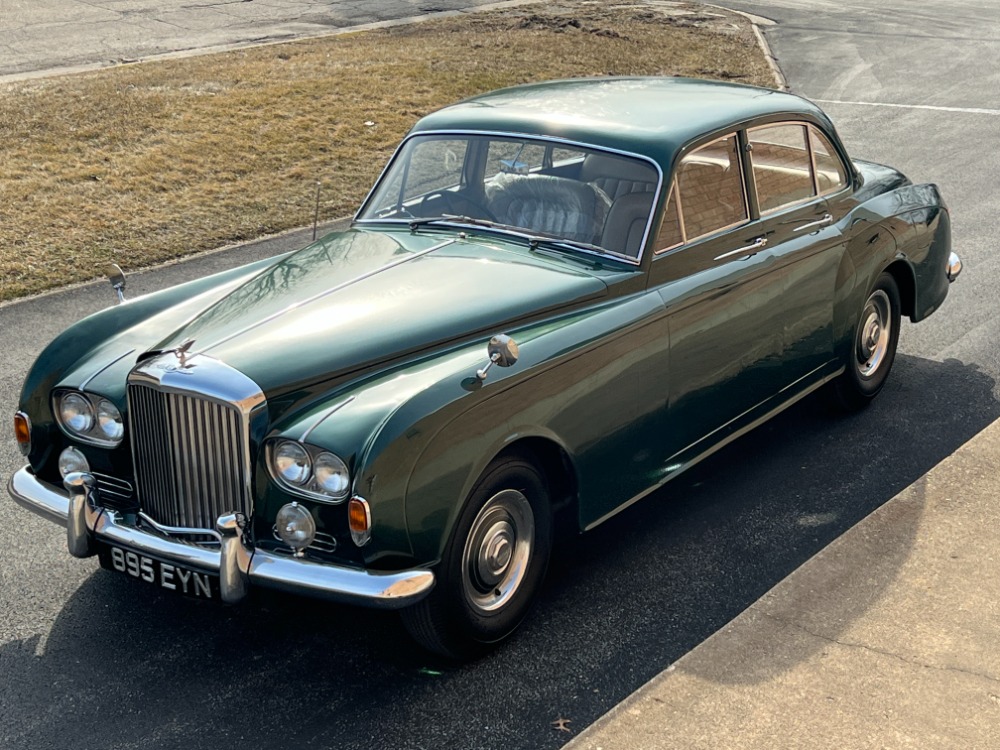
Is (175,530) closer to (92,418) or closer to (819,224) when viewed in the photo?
(92,418)

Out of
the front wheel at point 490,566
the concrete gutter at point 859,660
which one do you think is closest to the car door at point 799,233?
the concrete gutter at point 859,660

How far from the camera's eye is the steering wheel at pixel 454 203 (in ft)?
18.1

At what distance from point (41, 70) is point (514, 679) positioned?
15.2 metres

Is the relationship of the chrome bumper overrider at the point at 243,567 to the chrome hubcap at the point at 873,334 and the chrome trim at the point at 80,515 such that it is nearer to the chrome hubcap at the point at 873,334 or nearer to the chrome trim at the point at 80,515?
the chrome trim at the point at 80,515

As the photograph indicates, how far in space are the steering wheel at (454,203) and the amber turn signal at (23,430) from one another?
2.03 meters

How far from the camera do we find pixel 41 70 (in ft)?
55.5

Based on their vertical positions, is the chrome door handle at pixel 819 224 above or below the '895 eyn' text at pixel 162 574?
above

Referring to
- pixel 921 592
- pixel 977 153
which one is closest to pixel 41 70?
pixel 977 153

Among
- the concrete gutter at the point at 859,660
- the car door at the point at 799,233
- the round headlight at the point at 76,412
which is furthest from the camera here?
the car door at the point at 799,233

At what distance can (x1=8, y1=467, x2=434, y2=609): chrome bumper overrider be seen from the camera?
12.8 feet

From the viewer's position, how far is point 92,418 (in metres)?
4.59

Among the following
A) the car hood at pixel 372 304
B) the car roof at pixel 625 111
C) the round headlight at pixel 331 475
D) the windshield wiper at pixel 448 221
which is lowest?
the round headlight at pixel 331 475

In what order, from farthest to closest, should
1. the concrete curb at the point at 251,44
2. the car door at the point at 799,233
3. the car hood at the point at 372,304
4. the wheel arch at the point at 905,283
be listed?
the concrete curb at the point at 251,44 < the wheel arch at the point at 905,283 < the car door at the point at 799,233 < the car hood at the point at 372,304

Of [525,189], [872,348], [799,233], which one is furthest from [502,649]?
[872,348]
